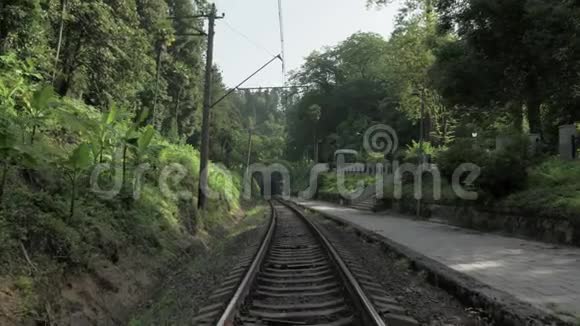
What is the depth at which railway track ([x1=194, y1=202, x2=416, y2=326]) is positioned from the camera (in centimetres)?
536

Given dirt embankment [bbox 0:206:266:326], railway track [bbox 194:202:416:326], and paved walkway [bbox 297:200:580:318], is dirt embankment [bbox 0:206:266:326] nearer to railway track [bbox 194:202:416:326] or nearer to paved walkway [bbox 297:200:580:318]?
railway track [bbox 194:202:416:326]

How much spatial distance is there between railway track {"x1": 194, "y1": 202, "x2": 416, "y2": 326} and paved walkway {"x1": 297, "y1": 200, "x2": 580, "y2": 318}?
6.06 feet

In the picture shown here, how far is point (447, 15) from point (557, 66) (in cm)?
476

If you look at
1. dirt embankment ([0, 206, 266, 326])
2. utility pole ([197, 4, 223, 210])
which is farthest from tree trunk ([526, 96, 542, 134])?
dirt embankment ([0, 206, 266, 326])

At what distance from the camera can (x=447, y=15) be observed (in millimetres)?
16844

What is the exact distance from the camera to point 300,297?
21.4ft

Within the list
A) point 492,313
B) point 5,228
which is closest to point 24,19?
point 5,228

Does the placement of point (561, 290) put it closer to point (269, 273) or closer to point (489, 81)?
point (269, 273)

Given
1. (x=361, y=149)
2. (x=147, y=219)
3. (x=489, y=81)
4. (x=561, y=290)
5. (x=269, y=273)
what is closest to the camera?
(x=561, y=290)

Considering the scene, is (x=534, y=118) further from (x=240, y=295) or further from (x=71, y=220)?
(x=71, y=220)

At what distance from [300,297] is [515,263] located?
4.64 meters

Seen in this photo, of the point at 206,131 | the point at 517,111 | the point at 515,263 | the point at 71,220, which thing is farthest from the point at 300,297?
the point at 517,111

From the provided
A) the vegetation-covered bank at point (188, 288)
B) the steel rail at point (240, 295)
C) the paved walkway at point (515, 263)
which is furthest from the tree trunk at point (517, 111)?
the steel rail at point (240, 295)

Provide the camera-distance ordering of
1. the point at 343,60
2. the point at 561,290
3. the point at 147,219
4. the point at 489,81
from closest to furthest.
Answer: the point at 561,290
the point at 147,219
the point at 489,81
the point at 343,60
